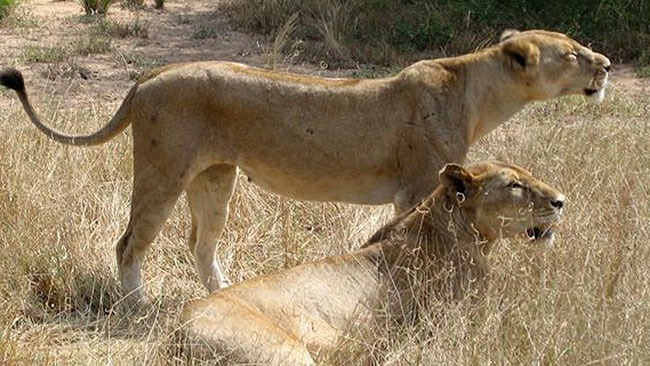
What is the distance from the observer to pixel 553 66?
6.57 meters

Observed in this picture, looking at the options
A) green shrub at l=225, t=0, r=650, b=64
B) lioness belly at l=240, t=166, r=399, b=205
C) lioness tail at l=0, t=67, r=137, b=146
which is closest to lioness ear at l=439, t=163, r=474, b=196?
lioness belly at l=240, t=166, r=399, b=205

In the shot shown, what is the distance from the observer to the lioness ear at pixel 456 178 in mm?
5559

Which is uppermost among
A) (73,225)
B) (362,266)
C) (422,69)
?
(422,69)

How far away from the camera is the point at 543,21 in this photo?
13195mm

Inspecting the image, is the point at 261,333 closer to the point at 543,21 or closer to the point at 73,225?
the point at 73,225

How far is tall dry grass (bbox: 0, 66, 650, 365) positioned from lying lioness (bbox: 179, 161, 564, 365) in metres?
0.14

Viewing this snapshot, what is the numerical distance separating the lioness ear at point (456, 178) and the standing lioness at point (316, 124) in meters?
0.72

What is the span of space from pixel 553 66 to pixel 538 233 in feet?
4.08

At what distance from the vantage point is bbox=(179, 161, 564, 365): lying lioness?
5219 mm

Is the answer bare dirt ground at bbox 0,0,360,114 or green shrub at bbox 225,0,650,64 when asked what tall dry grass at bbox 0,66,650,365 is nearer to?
bare dirt ground at bbox 0,0,360,114

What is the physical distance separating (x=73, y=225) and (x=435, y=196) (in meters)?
2.02

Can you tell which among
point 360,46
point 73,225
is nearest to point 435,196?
point 73,225

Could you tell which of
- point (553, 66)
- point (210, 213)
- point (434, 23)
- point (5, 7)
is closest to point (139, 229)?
point (210, 213)

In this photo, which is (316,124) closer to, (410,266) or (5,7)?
(410,266)
